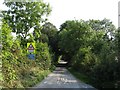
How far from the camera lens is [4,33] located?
699 inches

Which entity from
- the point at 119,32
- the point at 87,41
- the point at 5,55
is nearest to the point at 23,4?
the point at 119,32

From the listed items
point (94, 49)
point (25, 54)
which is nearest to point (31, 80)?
point (25, 54)

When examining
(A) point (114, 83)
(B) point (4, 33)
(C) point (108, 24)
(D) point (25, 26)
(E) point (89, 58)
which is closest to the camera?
(B) point (4, 33)

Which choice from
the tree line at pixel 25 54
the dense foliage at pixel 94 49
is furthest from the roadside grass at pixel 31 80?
the dense foliage at pixel 94 49

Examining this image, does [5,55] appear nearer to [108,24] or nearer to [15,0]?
[15,0]

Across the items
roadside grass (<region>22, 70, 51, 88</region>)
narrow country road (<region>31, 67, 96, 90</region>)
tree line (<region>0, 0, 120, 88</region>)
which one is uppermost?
tree line (<region>0, 0, 120, 88</region>)

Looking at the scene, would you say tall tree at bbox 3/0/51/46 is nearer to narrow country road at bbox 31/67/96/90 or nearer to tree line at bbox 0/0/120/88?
tree line at bbox 0/0/120/88

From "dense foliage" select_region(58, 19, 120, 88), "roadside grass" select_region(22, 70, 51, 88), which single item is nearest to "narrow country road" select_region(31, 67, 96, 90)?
"roadside grass" select_region(22, 70, 51, 88)

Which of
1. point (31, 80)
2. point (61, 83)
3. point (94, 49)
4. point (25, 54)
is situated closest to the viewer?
point (25, 54)

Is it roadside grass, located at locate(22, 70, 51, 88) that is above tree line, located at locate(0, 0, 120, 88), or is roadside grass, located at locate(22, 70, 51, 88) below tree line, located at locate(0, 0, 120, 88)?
below

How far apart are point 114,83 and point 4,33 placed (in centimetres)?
967

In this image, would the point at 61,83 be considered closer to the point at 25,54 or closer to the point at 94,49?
the point at 25,54

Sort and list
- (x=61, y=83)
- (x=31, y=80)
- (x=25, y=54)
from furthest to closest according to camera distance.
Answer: (x=61, y=83) < (x=31, y=80) < (x=25, y=54)

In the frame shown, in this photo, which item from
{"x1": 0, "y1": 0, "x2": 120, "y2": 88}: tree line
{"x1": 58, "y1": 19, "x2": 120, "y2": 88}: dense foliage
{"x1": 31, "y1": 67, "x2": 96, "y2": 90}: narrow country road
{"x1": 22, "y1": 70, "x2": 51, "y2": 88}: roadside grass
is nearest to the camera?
{"x1": 0, "y1": 0, "x2": 120, "y2": 88}: tree line
